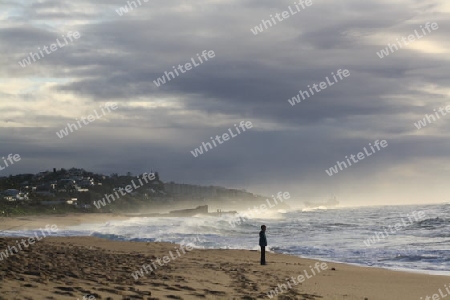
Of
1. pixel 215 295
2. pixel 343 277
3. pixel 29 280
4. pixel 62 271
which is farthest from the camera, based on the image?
pixel 343 277

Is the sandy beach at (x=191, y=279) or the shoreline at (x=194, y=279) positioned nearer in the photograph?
the sandy beach at (x=191, y=279)

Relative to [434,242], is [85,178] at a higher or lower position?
higher

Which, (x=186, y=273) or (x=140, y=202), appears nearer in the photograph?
(x=186, y=273)

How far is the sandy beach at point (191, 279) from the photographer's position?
9.44m

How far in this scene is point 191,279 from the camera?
489 inches

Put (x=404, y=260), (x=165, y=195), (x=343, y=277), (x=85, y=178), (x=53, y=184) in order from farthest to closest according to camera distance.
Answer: (x=165, y=195) < (x=85, y=178) < (x=53, y=184) < (x=404, y=260) < (x=343, y=277)

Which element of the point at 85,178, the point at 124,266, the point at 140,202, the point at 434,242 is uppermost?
the point at 85,178

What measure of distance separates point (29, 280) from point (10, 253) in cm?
474

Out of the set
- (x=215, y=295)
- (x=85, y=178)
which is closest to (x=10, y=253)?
(x=215, y=295)

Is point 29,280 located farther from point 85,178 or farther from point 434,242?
point 85,178

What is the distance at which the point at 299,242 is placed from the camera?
28609 mm

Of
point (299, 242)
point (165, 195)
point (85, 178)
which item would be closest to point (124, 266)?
point (299, 242)

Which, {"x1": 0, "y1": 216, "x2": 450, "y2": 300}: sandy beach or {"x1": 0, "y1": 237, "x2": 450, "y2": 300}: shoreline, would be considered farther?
{"x1": 0, "y1": 237, "x2": 450, "y2": 300}: shoreline

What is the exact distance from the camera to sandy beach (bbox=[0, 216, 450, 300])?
31.0 ft
